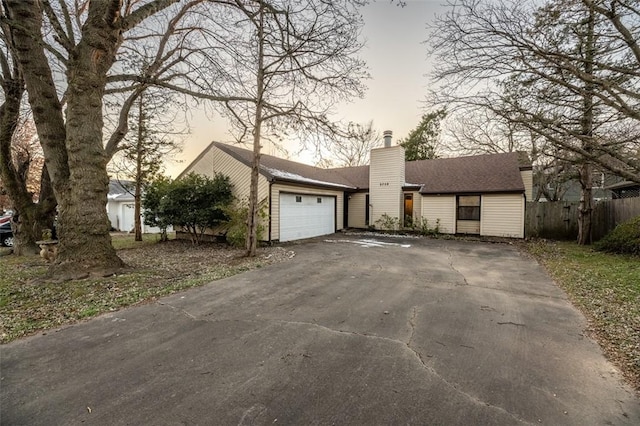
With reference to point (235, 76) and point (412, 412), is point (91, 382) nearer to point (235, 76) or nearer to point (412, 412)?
point (412, 412)

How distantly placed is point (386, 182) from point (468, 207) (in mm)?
4360

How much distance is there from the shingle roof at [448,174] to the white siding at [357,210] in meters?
0.63

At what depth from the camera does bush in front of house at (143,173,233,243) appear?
11117mm

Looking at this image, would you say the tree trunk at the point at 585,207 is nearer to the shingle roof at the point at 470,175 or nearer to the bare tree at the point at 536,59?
the shingle roof at the point at 470,175

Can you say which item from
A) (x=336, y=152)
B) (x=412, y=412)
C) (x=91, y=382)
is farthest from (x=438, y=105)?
(x=91, y=382)

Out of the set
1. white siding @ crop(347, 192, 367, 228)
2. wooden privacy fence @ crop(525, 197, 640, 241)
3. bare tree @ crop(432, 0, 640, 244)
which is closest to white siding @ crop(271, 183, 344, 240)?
white siding @ crop(347, 192, 367, 228)

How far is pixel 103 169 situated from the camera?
6.38 meters

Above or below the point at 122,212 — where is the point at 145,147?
above

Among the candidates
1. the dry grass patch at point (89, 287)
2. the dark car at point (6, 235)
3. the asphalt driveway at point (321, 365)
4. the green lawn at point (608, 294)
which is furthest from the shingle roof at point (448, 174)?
the dark car at point (6, 235)

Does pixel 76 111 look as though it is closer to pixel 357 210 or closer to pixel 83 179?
pixel 83 179

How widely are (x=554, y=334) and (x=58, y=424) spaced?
5.09 m

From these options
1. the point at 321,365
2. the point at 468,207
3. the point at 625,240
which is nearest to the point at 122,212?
the point at 468,207

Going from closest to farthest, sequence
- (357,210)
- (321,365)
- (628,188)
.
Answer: (321,365) < (357,210) < (628,188)

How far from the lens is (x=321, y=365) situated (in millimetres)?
2826
